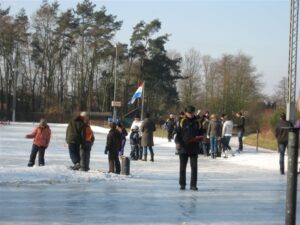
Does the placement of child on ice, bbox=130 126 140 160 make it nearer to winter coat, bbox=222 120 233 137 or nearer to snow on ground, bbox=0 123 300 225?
winter coat, bbox=222 120 233 137

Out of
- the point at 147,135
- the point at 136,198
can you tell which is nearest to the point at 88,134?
the point at 136,198

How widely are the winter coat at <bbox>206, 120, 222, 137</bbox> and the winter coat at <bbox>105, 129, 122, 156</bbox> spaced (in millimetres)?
8731

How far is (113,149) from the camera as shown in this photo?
1570 centimetres

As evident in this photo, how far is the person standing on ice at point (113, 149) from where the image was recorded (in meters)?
15.6

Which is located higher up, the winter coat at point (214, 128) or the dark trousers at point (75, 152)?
the winter coat at point (214, 128)

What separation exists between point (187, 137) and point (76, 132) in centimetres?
447

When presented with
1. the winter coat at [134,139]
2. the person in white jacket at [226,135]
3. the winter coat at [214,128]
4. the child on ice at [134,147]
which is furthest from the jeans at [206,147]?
the child on ice at [134,147]

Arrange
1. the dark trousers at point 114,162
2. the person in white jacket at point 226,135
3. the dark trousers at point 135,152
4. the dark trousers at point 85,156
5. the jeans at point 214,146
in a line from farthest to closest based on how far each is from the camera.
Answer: the person in white jacket at point 226,135 → the jeans at point 214,146 → the dark trousers at point 135,152 → the dark trousers at point 114,162 → the dark trousers at point 85,156

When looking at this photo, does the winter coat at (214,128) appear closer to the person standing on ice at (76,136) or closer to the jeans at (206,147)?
the jeans at (206,147)

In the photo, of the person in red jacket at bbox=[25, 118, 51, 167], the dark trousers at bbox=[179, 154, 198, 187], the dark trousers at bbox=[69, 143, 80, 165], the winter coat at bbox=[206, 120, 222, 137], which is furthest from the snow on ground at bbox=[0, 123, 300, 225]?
the winter coat at bbox=[206, 120, 222, 137]

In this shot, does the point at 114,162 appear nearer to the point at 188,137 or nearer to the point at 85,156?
the point at 85,156

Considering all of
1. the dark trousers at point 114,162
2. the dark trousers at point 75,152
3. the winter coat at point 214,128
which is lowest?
the dark trousers at point 114,162

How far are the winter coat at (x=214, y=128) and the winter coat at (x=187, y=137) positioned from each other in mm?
12379

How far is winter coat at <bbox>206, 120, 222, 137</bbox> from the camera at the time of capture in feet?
79.1
